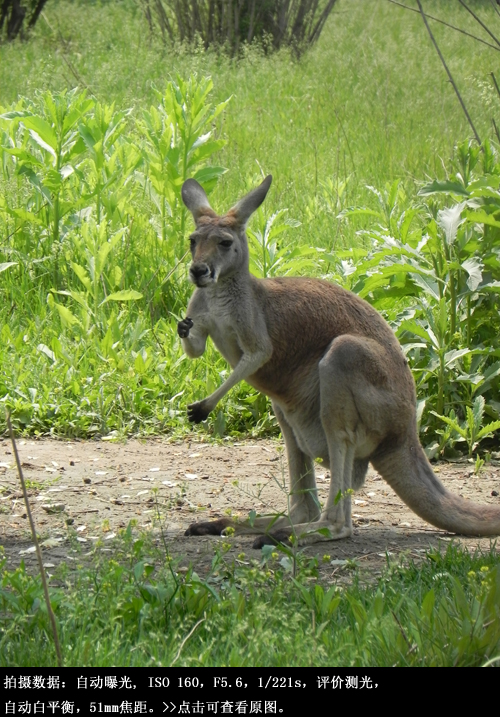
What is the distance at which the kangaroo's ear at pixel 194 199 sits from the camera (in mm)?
4478

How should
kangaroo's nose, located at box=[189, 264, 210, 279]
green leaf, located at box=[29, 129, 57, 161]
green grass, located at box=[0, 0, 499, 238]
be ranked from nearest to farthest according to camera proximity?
kangaroo's nose, located at box=[189, 264, 210, 279] < green leaf, located at box=[29, 129, 57, 161] < green grass, located at box=[0, 0, 499, 238]

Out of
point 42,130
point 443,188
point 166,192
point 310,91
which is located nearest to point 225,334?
point 443,188

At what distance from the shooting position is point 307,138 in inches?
397

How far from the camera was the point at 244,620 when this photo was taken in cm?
288

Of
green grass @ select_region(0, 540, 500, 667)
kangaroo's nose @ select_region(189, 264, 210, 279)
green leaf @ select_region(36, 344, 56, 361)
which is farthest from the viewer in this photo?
green leaf @ select_region(36, 344, 56, 361)

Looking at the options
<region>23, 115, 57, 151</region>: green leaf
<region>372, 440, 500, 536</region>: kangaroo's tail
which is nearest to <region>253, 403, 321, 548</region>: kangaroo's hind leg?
<region>372, 440, 500, 536</region>: kangaroo's tail

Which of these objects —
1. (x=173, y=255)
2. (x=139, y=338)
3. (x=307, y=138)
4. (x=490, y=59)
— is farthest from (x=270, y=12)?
(x=139, y=338)

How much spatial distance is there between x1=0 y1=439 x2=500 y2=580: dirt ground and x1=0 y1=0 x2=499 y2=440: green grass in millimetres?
333

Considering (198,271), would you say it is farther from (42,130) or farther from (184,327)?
(42,130)

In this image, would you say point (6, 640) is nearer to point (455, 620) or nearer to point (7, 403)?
point (455, 620)

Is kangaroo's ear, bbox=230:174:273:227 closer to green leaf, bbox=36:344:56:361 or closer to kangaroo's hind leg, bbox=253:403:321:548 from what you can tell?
kangaroo's hind leg, bbox=253:403:321:548

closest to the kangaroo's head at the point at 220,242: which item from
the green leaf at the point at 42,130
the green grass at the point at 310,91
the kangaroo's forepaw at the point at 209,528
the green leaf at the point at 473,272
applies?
the kangaroo's forepaw at the point at 209,528

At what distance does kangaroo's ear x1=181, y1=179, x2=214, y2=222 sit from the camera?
4478 mm

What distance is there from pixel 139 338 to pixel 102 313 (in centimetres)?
34
